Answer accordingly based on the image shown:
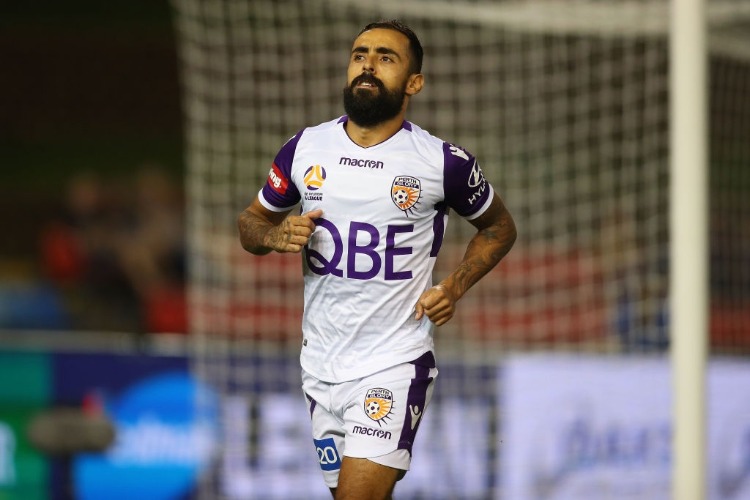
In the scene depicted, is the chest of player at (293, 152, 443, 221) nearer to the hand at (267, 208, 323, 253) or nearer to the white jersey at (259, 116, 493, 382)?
the white jersey at (259, 116, 493, 382)

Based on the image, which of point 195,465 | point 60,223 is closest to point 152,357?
point 195,465

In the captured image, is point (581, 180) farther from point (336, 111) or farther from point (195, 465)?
point (195, 465)

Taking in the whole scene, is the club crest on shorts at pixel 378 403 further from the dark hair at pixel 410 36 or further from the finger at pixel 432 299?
the dark hair at pixel 410 36

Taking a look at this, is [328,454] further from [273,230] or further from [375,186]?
[375,186]

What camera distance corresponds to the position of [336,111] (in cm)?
866

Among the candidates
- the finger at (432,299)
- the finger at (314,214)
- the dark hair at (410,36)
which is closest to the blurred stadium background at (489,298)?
the dark hair at (410,36)

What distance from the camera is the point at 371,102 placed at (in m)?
4.37

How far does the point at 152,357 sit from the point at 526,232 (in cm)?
283

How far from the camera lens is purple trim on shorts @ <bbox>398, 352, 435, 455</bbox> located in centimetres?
444

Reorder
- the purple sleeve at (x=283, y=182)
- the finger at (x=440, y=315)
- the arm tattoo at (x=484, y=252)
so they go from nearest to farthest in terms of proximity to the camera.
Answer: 1. the finger at (x=440, y=315)
2. the arm tattoo at (x=484, y=252)
3. the purple sleeve at (x=283, y=182)

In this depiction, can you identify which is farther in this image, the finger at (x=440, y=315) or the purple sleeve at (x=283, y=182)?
the purple sleeve at (x=283, y=182)

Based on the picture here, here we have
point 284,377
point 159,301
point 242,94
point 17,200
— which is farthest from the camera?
point 17,200

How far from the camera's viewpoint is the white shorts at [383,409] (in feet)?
14.4

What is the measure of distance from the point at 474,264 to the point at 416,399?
53cm
